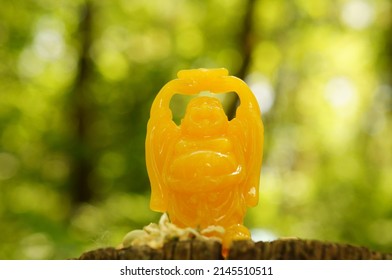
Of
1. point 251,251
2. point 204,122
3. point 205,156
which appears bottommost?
point 251,251

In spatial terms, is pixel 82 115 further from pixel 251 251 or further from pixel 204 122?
pixel 251 251

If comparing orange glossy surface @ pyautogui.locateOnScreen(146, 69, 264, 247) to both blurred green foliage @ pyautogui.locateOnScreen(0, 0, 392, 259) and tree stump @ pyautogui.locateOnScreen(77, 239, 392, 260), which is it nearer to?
tree stump @ pyautogui.locateOnScreen(77, 239, 392, 260)

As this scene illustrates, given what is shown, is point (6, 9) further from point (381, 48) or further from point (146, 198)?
point (381, 48)

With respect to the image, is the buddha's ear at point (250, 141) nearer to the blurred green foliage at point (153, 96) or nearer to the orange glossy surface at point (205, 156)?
the orange glossy surface at point (205, 156)

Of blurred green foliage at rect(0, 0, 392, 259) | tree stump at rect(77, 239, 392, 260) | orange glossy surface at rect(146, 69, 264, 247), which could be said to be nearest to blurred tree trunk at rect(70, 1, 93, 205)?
blurred green foliage at rect(0, 0, 392, 259)

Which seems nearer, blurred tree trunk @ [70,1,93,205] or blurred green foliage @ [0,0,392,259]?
blurred green foliage @ [0,0,392,259]

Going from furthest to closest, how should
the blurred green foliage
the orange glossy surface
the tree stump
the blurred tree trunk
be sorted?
the blurred tree trunk, the blurred green foliage, the orange glossy surface, the tree stump

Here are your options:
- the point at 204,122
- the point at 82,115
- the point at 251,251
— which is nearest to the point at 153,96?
the point at 82,115
